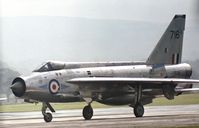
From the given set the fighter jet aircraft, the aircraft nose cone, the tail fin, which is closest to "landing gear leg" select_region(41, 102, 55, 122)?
the fighter jet aircraft

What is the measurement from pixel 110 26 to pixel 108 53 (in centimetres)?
215

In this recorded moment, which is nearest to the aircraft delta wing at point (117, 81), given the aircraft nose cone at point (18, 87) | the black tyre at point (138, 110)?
the black tyre at point (138, 110)

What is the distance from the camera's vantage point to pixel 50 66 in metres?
33.1

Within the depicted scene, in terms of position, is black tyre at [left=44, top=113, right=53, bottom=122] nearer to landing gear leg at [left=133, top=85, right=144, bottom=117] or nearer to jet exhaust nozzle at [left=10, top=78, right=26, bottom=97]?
jet exhaust nozzle at [left=10, top=78, right=26, bottom=97]

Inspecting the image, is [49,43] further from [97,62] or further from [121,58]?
[121,58]

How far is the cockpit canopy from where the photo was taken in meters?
32.7

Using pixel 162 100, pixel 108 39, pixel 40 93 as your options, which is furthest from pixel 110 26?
pixel 40 93

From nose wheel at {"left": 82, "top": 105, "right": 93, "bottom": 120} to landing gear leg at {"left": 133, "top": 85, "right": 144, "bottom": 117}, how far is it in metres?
2.54

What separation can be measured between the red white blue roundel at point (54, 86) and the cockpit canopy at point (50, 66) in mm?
885

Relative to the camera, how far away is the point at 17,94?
3148 centimetres

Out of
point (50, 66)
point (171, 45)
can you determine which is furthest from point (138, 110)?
point (171, 45)

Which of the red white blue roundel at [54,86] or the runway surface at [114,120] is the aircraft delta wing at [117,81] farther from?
the runway surface at [114,120]

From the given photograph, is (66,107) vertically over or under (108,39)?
under

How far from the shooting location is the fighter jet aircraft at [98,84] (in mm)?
32037
